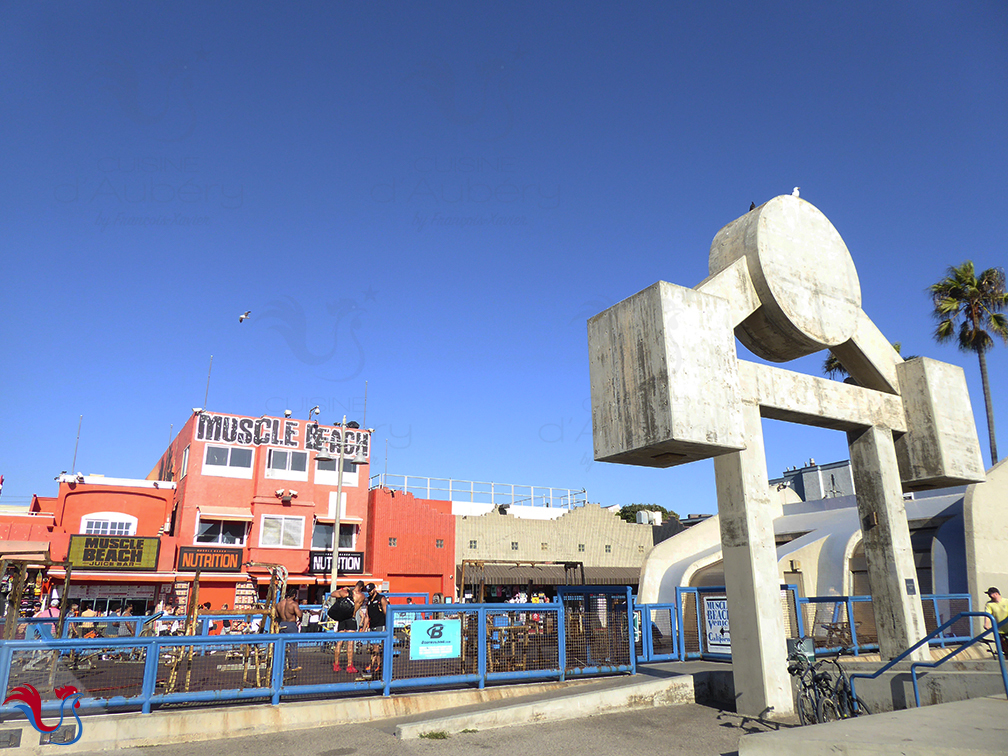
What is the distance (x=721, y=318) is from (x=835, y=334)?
352cm

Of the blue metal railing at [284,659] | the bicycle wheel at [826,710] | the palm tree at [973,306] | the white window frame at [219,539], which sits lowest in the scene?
the bicycle wheel at [826,710]

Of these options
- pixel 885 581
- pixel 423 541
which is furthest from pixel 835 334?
pixel 423 541

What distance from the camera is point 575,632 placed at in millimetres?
12641

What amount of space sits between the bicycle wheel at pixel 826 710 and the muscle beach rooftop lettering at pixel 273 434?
28.1 metres

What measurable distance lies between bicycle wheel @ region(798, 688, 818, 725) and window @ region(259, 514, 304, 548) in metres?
29.7

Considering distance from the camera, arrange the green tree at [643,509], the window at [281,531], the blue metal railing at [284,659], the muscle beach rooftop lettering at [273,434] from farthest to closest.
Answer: the green tree at [643,509], the muscle beach rooftop lettering at [273,434], the window at [281,531], the blue metal railing at [284,659]

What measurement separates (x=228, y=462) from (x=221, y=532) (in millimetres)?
3528

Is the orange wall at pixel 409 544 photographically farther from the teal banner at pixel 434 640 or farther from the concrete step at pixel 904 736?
the concrete step at pixel 904 736

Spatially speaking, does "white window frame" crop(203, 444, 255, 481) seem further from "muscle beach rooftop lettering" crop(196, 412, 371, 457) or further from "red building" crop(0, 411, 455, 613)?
"muscle beach rooftop lettering" crop(196, 412, 371, 457)

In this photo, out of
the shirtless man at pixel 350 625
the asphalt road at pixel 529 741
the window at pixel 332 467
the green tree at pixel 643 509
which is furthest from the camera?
the green tree at pixel 643 509

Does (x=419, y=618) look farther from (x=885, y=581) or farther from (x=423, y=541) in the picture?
(x=423, y=541)

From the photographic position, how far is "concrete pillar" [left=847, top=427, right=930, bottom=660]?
1255cm

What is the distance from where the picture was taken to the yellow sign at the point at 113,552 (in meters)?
30.3

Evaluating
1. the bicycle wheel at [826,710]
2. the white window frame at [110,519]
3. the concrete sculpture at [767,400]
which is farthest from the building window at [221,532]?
the bicycle wheel at [826,710]
